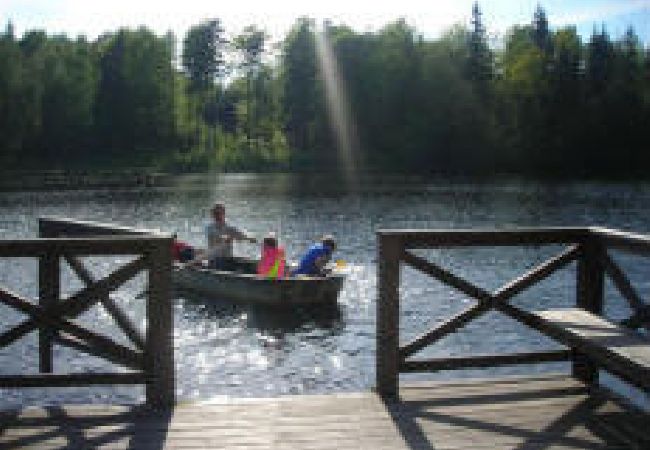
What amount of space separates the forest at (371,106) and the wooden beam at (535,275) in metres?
87.9

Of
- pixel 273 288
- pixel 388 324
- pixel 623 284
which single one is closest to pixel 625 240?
pixel 623 284

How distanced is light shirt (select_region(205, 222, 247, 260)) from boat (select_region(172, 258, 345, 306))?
580 mm

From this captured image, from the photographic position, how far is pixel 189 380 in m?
16.1

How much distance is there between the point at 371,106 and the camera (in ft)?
341

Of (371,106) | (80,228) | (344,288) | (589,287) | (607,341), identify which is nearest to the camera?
(607,341)

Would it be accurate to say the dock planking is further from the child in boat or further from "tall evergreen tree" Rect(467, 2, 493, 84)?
"tall evergreen tree" Rect(467, 2, 493, 84)

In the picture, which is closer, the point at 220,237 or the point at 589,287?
the point at 589,287

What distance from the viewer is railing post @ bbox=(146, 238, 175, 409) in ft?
24.3

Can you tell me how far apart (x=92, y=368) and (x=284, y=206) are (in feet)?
135

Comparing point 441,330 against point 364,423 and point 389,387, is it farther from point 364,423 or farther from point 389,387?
point 364,423

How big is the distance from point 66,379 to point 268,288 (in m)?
14.2

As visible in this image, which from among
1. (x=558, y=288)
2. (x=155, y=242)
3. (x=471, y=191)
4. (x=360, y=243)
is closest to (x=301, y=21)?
(x=471, y=191)

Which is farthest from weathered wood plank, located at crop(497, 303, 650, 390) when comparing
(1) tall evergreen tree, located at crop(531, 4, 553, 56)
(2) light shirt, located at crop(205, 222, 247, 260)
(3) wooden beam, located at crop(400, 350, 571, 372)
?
(1) tall evergreen tree, located at crop(531, 4, 553, 56)

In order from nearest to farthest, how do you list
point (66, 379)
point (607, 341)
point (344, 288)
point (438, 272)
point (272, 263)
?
point (607, 341) → point (66, 379) → point (438, 272) → point (272, 263) → point (344, 288)
